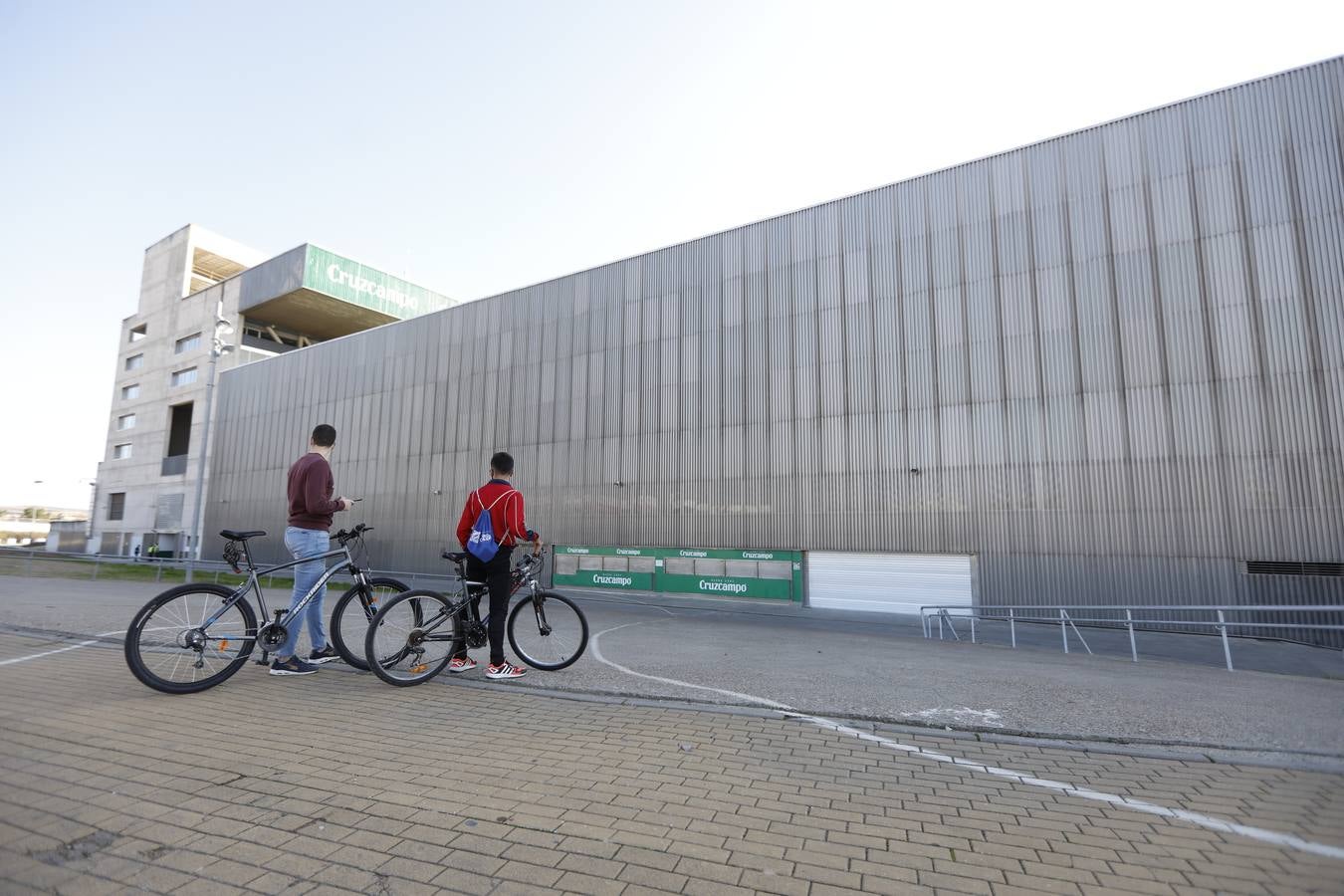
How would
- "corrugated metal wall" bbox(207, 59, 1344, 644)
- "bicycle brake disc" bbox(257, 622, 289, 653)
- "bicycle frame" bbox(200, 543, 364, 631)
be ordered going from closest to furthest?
1. "bicycle frame" bbox(200, 543, 364, 631)
2. "bicycle brake disc" bbox(257, 622, 289, 653)
3. "corrugated metal wall" bbox(207, 59, 1344, 644)

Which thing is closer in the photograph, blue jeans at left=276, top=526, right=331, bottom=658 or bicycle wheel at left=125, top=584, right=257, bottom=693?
bicycle wheel at left=125, top=584, right=257, bottom=693

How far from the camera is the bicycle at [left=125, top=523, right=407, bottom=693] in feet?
15.4

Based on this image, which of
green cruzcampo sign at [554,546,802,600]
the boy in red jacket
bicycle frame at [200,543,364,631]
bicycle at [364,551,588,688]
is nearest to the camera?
bicycle frame at [200,543,364,631]

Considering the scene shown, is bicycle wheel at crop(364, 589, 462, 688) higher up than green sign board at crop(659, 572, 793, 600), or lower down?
higher up

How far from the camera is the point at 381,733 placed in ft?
13.0

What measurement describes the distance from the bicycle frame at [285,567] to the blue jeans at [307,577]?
40 millimetres

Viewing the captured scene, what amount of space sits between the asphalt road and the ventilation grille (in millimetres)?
8506

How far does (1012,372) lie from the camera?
1720cm

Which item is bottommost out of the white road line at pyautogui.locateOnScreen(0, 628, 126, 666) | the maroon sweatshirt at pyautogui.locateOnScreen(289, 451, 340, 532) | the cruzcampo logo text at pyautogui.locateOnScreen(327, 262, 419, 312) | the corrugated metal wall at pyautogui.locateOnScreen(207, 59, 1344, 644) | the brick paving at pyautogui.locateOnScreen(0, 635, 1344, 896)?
the brick paving at pyautogui.locateOnScreen(0, 635, 1344, 896)

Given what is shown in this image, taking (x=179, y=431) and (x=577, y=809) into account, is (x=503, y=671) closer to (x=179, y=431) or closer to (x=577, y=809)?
(x=577, y=809)

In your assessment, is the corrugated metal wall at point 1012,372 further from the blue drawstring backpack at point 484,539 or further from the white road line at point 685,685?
the blue drawstring backpack at point 484,539

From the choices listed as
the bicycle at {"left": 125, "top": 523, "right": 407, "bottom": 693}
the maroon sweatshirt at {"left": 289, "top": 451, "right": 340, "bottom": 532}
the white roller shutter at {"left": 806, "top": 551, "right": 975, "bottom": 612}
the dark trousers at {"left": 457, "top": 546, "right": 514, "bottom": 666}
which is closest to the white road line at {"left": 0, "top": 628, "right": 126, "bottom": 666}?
the bicycle at {"left": 125, "top": 523, "right": 407, "bottom": 693}

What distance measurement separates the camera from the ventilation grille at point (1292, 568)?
13691mm

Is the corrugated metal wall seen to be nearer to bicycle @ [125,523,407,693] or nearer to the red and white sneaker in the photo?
the red and white sneaker
